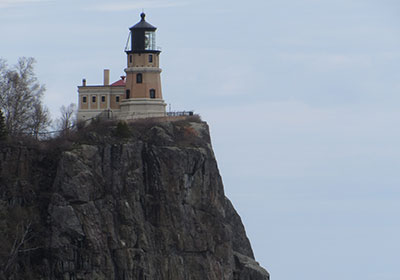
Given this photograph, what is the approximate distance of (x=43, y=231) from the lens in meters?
196

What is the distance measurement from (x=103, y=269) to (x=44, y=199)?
840 cm

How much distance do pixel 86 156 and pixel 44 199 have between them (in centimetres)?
560

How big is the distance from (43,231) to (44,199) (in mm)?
3283

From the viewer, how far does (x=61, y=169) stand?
649ft

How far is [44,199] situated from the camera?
649 ft

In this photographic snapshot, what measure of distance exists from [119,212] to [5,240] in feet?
38.9

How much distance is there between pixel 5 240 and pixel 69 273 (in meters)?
6.69

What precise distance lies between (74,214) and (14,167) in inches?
299

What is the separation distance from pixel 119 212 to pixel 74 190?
528cm

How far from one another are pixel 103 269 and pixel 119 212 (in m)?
5.99

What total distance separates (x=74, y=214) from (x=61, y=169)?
455 centimetres

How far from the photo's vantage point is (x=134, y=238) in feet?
654

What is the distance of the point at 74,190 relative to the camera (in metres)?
197

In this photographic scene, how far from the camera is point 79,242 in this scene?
196 metres
